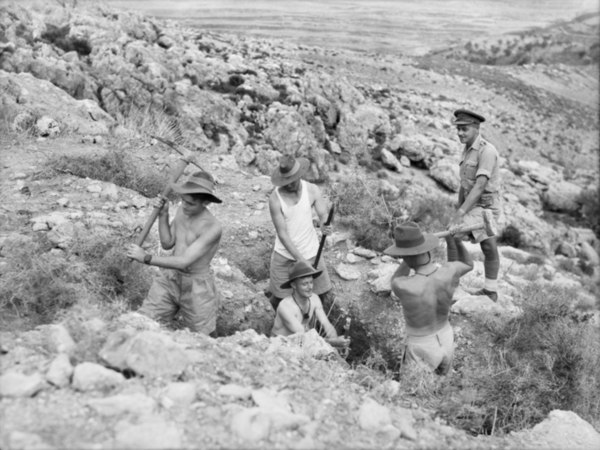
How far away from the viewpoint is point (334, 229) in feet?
24.8

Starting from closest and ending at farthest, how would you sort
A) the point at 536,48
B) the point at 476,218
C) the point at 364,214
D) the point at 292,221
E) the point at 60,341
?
the point at 60,341 < the point at 292,221 < the point at 476,218 < the point at 364,214 < the point at 536,48

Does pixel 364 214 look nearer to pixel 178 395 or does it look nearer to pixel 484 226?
pixel 484 226

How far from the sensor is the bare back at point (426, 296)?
13.1 ft

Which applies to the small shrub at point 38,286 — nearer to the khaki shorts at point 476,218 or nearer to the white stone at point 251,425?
the white stone at point 251,425

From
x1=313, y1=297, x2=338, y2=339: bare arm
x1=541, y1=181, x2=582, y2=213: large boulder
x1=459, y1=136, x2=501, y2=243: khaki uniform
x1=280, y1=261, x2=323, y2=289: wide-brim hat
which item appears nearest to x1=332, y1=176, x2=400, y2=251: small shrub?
x1=459, y1=136, x2=501, y2=243: khaki uniform

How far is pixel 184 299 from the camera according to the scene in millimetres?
4324

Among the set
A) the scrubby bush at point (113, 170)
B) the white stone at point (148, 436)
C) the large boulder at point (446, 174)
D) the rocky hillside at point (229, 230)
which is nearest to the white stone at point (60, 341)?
the rocky hillside at point (229, 230)

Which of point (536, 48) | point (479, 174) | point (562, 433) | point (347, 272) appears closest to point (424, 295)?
point (562, 433)

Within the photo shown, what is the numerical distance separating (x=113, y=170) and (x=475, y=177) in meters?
4.32

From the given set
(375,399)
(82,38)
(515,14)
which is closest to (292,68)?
(82,38)

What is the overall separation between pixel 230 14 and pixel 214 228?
2211cm

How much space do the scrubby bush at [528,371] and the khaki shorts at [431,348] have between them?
23 cm

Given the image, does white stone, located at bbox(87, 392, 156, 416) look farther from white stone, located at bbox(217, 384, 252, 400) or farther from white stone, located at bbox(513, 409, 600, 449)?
white stone, located at bbox(513, 409, 600, 449)

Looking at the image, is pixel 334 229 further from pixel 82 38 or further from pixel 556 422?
pixel 82 38
